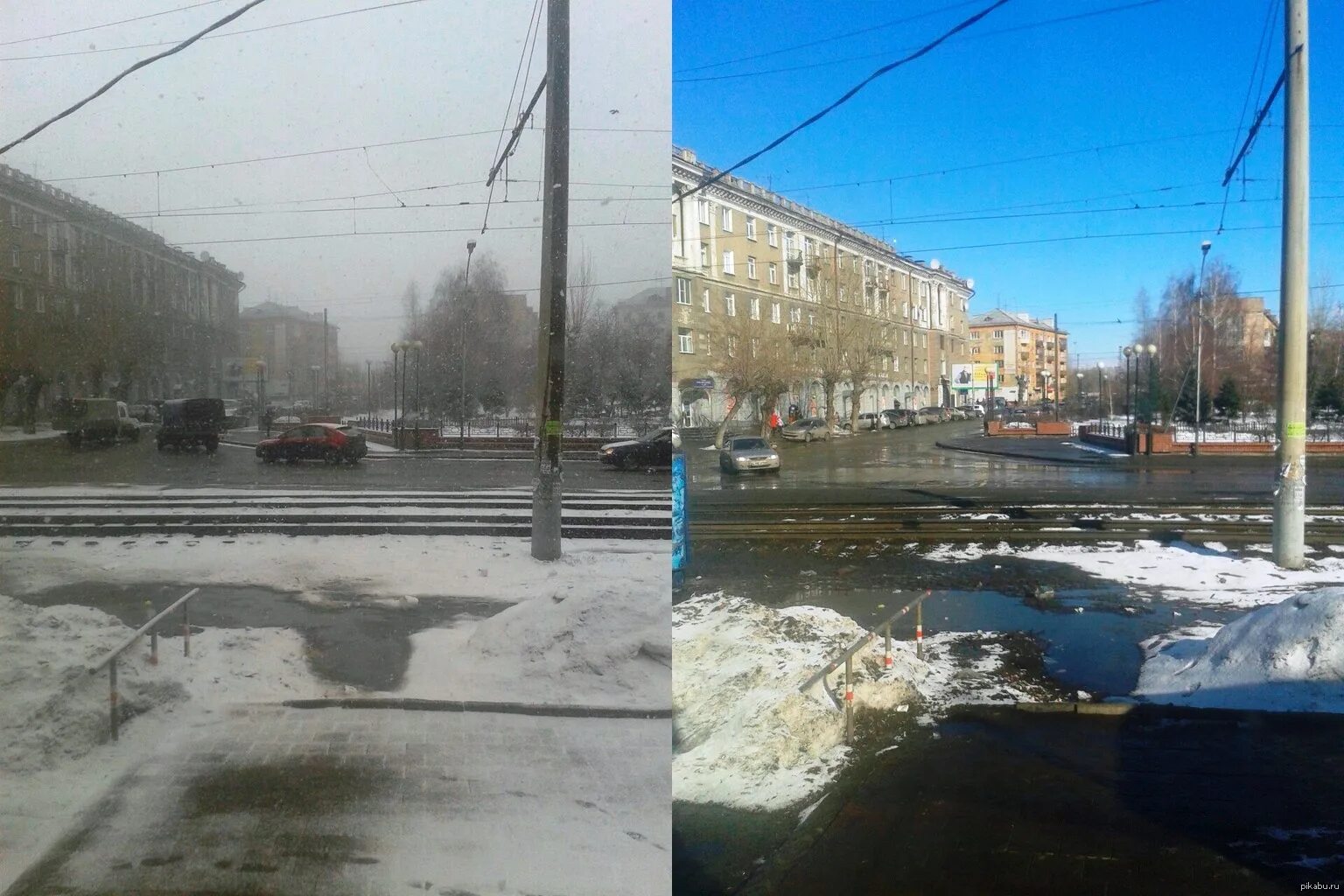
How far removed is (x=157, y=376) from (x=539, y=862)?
1.56m

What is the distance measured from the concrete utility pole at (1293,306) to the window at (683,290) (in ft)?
24.5

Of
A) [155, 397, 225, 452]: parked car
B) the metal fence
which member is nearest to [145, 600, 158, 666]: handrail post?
[155, 397, 225, 452]: parked car

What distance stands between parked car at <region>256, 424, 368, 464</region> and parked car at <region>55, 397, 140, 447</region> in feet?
1.04

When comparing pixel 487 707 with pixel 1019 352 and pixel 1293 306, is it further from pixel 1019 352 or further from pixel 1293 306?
pixel 1019 352

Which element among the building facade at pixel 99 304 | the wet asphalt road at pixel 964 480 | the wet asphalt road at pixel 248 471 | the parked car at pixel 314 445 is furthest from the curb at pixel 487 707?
the wet asphalt road at pixel 964 480

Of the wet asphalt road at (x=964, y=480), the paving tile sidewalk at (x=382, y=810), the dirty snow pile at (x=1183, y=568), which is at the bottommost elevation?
the dirty snow pile at (x=1183, y=568)

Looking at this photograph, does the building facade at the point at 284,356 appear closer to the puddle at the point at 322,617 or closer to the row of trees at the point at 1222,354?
the puddle at the point at 322,617

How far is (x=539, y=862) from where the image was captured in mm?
1981

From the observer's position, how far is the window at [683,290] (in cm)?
234

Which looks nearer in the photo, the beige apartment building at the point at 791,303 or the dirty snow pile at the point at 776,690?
the beige apartment building at the point at 791,303

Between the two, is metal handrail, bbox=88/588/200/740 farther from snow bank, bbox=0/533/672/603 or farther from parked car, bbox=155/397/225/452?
parked car, bbox=155/397/225/452

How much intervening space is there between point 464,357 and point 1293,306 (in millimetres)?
8340

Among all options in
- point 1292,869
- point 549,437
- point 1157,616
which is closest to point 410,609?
point 549,437

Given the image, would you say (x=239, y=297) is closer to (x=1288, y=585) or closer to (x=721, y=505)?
(x=1288, y=585)
